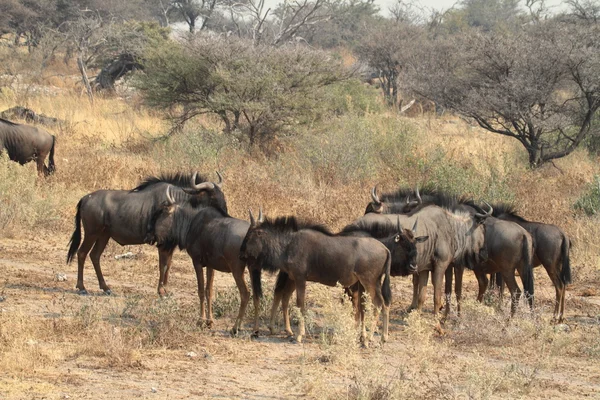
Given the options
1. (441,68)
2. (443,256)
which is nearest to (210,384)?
(443,256)

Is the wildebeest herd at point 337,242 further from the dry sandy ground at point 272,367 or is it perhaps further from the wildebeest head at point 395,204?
the dry sandy ground at point 272,367

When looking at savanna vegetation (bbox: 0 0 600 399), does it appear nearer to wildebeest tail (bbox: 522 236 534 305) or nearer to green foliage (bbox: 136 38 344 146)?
green foliage (bbox: 136 38 344 146)

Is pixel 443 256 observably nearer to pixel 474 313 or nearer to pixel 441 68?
pixel 474 313

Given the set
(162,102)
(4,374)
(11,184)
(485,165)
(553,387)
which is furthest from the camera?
(162,102)

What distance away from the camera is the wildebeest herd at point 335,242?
7750 millimetres

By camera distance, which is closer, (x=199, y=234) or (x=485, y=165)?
(x=199, y=234)

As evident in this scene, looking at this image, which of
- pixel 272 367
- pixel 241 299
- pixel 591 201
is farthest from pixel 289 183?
pixel 272 367

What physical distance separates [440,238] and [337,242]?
148cm

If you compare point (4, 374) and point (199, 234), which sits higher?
point (199, 234)

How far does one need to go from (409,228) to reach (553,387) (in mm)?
2431

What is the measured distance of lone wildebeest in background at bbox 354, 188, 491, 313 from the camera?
28.6 ft

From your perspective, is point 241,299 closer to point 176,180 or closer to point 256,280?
point 256,280

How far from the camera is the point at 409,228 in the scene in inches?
340

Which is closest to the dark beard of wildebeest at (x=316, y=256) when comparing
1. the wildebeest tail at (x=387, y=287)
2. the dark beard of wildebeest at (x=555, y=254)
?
the wildebeest tail at (x=387, y=287)
